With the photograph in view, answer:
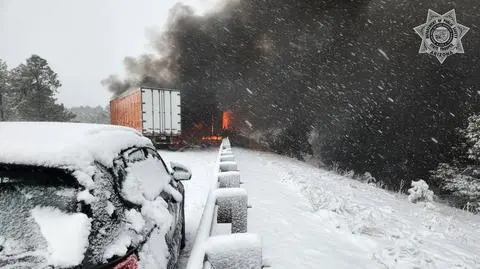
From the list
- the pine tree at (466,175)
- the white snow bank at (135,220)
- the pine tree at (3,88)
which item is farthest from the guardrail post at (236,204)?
the pine tree at (3,88)

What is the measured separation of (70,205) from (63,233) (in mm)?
175

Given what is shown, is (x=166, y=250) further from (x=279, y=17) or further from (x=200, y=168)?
(x=279, y=17)

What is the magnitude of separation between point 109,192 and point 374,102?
3331cm

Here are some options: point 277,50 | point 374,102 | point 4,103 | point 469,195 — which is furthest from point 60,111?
point 469,195

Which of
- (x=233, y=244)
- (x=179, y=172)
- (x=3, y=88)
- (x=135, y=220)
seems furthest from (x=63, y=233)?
(x=3, y=88)

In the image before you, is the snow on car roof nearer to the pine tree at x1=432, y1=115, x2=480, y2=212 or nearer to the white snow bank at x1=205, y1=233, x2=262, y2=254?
the white snow bank at x1=205, y1=233, x2=262, y2=254

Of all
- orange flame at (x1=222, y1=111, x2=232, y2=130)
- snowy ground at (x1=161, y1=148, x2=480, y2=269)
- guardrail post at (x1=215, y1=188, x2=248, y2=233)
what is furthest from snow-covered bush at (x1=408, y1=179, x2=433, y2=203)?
orange flame at (x1=222, y1=111, x2=232, y2=130)

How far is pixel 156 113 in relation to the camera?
21.8 metres

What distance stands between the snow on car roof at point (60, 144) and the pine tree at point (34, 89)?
45.9 metres

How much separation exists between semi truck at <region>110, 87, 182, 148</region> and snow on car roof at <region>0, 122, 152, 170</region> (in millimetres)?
18758

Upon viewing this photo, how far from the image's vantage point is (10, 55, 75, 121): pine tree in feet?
139

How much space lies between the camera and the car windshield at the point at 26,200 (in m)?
1.84

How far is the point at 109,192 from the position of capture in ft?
7.59

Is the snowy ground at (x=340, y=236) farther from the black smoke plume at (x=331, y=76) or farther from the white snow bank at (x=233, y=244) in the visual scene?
the black smoke plume at (x=331, y=76)
